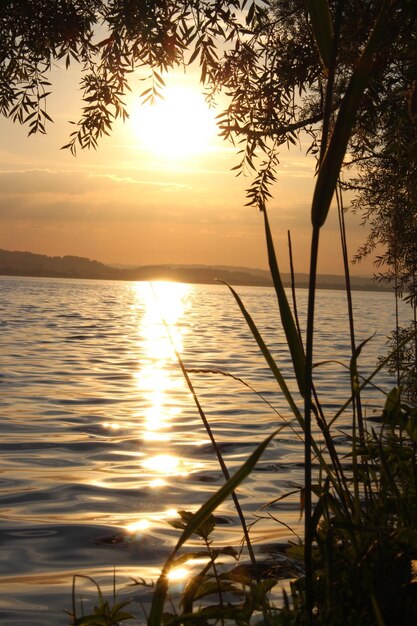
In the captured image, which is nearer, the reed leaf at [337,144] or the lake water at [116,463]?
the reed leaf at [337,144]

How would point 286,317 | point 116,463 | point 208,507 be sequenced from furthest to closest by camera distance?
point 116,463
point 286,317
point 208,507

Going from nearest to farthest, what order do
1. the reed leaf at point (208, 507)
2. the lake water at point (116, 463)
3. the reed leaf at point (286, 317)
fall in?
the reed leaf at point (208, 507)
the reed leaf at point (286, 317)
the lake water at point (116, 463)

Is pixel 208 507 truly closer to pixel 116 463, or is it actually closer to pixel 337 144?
pixel 337 144

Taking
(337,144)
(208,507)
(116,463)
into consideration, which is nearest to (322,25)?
(337,144)

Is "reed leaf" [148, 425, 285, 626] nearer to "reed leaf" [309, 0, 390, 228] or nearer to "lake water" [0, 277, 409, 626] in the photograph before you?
"reed leaf" [309, 0, 390, 228]

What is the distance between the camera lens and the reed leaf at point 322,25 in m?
1.51

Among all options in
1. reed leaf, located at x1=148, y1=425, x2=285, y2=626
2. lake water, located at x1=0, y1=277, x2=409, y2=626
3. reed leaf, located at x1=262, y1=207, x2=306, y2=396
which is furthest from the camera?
lake water, located at x1=0, y1=277, x2=409, y2=626

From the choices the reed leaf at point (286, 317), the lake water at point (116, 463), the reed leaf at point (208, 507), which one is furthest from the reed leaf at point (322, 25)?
the lake water at point (116, 463)

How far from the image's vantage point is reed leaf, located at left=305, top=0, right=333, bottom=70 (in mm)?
1510

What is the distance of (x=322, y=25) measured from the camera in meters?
1.54

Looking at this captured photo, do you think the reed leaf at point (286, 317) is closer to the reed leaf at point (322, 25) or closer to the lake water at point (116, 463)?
the reed leaf at point (322, 25)

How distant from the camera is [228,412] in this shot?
10992mm

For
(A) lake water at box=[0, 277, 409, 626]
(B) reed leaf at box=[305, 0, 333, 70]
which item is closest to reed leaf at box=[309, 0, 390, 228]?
(B) reed leaf at box=[305, 0, 333, 70]

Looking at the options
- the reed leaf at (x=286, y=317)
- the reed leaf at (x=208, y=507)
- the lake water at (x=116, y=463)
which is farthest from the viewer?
the lake water at (x=116, y=463)
